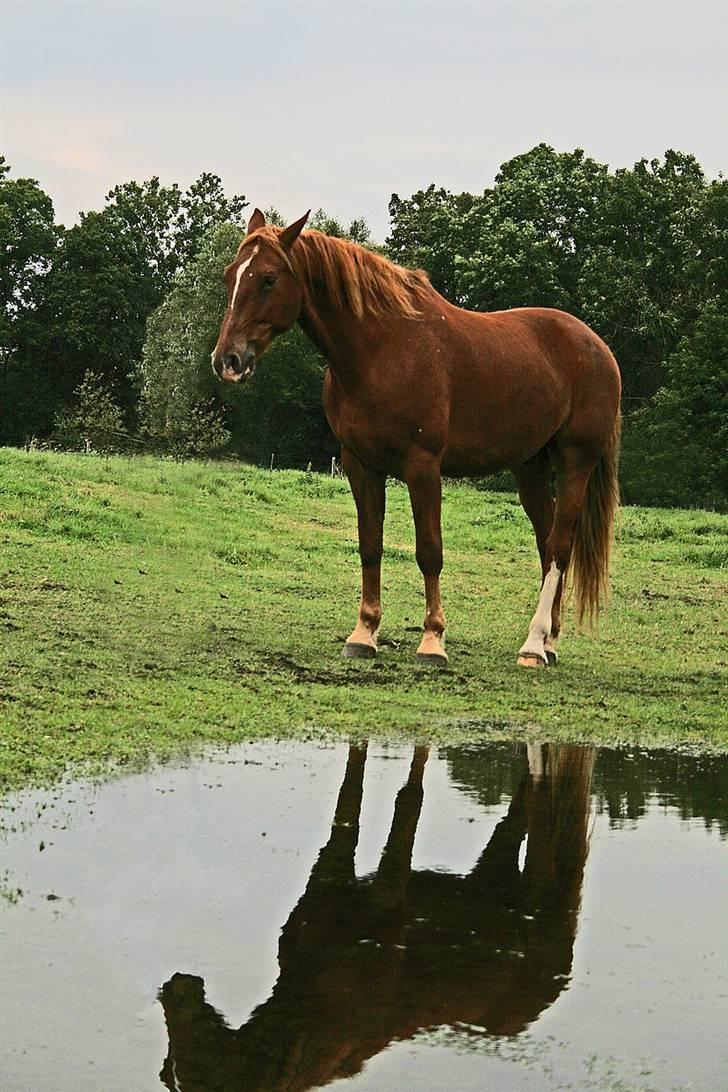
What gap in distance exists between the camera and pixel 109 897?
161 inches

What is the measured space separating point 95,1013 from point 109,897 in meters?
0.85

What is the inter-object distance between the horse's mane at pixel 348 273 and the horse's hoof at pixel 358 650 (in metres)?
2.05

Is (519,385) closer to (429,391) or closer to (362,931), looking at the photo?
(429,391)

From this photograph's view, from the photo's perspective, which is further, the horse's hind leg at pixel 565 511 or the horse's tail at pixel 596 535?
the horse's tail at pixel 596 535

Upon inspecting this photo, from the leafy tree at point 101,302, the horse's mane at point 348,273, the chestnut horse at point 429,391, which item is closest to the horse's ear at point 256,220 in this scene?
the chestnut horse at point 429,391

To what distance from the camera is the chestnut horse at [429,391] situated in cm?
883

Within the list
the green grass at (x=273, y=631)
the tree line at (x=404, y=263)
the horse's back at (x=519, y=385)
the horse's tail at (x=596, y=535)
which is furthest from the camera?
the tree line at (x=404, y=263)

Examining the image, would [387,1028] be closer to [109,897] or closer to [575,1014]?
[575,1014]

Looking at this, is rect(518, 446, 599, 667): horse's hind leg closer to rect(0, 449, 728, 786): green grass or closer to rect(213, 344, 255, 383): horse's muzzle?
rect(0, 449, 728, 786): green grass

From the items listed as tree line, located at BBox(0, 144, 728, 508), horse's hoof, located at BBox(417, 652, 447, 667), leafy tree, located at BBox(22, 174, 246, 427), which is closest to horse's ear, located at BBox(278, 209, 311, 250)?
horse's hoof, located at BBox(417, 652, 447, 667)

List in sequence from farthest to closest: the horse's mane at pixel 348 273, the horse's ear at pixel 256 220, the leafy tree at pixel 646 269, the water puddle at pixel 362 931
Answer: the leafy tree at pixel 646 269 < the horse's ear at pixel 256 220 < the horse's mane at pixel 348 273 < the water puddle at pixel 362 931

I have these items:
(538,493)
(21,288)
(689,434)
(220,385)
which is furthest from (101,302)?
(538,493)

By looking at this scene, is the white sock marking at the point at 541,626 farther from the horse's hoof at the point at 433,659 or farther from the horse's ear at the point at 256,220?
the horse's ear at the point at 256,220

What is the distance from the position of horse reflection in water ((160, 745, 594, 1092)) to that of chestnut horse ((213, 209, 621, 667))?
4.16 m
